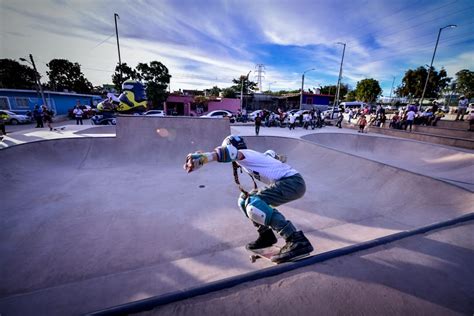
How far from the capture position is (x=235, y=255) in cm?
308

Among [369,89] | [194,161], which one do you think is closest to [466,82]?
[369,89]

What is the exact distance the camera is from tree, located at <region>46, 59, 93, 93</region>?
2053 inches

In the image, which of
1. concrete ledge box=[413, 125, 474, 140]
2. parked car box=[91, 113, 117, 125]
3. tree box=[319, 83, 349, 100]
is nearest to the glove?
concrete ledge box=[413, 125, 474, 140]

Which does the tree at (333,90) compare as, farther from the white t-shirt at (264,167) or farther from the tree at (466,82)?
the white t-shirt at (264,167)

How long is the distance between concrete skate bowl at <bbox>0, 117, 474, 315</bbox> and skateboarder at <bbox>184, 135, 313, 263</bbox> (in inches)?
26.8

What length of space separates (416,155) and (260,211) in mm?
11410

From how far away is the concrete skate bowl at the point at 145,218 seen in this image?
8.47 feet

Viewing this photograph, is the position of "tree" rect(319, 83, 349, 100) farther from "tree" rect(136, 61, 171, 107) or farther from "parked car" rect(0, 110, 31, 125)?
"parked car" rect(0, 110, 31, 125)

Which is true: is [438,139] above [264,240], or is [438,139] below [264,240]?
above

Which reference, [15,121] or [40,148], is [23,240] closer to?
[40,148]

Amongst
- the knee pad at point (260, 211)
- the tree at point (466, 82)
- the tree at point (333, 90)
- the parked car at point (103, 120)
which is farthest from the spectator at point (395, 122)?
the tree at point (333, 90)

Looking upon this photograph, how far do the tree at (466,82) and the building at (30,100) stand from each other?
74.5m

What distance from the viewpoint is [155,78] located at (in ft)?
105

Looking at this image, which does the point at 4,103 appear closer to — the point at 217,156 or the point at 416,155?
the point at 217,156
